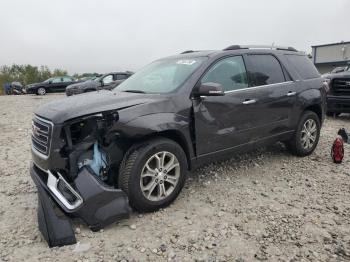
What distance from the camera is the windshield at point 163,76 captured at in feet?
13.7

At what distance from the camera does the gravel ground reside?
2983mm

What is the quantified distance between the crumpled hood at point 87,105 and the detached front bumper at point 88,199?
1.90 ft

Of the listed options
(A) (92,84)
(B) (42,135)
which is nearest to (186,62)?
(B) (42,135)

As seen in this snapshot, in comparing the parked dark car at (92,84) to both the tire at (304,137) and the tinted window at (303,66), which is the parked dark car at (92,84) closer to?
the tinted window at (303,66)

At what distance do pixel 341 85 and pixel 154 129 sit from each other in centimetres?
711

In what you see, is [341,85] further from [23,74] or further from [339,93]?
[23,74]

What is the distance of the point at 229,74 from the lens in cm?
446

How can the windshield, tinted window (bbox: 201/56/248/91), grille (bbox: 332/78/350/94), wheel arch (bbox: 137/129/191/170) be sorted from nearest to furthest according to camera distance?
1. wheel arch (bbox: 137/129/191/170)
2. the windshield
3. tinted window (bbox: 201/56/248/91)
4. grille (bbox: 332/78/350/94)

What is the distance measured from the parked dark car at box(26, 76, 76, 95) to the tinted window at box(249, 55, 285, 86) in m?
A: 23.9

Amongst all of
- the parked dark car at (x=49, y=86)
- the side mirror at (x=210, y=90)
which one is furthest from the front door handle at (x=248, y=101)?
the parked dark car at (x=49, y=86)

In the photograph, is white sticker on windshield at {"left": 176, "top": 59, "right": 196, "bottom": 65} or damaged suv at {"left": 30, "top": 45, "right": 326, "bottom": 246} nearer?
damaged suv at {"left": 30, "top": 45, "right": 326, "bottom": 246}

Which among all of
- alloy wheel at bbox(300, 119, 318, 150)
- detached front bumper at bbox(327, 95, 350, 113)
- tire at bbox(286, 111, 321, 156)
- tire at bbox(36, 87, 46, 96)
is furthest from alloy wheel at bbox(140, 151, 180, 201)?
tire at bbox(36, 87, 46, 96)

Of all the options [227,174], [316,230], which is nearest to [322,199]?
[316,230]

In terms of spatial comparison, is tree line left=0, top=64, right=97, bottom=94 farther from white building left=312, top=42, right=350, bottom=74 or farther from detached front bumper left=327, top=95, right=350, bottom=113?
detached front bumper left=327, top=95, right=350, bottom=113
